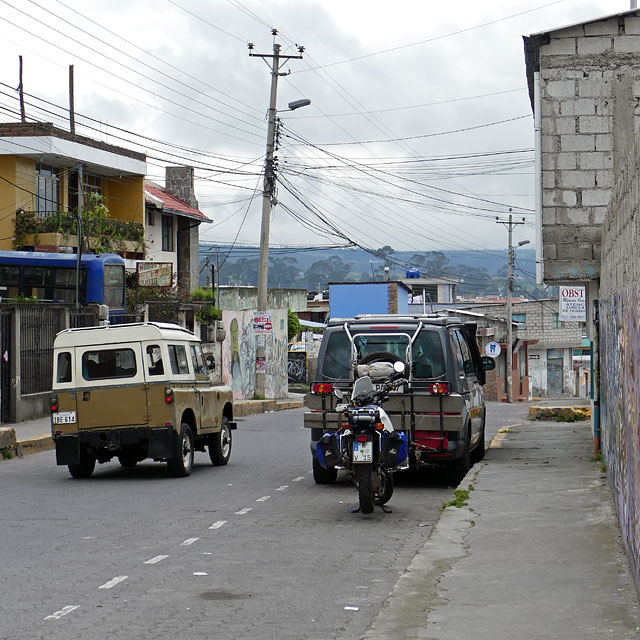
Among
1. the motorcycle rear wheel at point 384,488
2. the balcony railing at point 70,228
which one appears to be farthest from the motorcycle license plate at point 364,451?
the balcony railing at point 70,228

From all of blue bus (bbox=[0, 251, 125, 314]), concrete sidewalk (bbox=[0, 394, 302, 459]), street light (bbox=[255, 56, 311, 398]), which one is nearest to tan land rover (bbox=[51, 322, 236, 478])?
concrete sidewalk (bbox=[0, 394, 302, 459])

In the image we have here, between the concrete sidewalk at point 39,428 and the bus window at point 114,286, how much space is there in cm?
499

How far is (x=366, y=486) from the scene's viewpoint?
35.9 ft

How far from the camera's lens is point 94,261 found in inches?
1278

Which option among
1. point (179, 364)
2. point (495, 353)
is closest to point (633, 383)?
point (179, 364)

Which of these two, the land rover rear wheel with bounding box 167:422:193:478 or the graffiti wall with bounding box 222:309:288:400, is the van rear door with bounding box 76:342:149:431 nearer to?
the land rover rear wheel with bounding box 167:422:193:478

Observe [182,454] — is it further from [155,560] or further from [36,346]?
[36,346]

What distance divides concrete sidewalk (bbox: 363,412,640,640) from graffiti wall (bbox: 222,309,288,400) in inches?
1071

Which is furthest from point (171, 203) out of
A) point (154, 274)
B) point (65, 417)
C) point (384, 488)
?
point (384, 488)

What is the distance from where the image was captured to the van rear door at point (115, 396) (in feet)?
48.8

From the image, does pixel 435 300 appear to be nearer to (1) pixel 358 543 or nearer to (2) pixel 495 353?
(2) pixel 495 353

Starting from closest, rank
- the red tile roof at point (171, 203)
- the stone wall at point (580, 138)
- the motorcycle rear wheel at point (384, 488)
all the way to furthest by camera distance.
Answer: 1. the motorcycle rear wheel at point (384, 488)
2. the stone wall at point (580, 138)
3. the red tile roof at point (171, 203)

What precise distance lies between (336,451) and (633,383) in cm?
499

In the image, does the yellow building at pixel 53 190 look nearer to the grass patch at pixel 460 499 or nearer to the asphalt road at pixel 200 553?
the asphalt road at pixel 200 553
